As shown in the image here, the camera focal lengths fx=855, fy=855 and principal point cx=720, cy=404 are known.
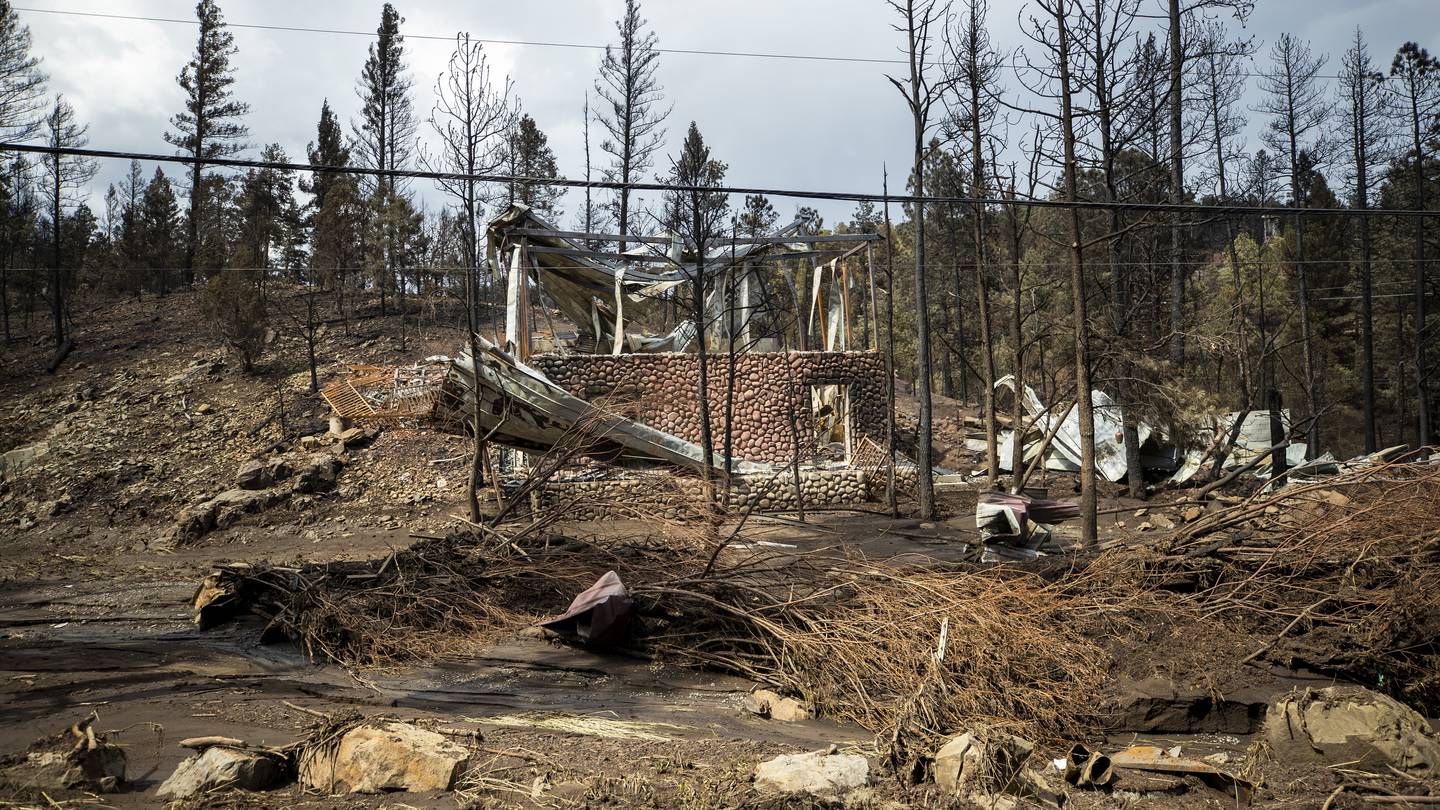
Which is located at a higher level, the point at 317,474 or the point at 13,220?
the point at 13,220

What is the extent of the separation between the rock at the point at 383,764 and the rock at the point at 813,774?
1.71m

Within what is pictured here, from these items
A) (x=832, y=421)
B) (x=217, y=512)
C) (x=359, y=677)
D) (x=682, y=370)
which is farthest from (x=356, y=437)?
(x=359, y=677)

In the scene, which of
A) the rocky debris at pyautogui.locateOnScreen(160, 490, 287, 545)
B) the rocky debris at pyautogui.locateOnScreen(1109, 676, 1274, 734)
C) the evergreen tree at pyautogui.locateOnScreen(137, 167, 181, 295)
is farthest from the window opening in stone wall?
the evergreen tree at pyautogui.locateOnScreen(137, 167, 181, 295)

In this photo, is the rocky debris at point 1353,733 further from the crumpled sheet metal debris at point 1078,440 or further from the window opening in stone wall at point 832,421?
the window opening in stone wall at point 832,421

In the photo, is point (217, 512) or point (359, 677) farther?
point (217, 512)

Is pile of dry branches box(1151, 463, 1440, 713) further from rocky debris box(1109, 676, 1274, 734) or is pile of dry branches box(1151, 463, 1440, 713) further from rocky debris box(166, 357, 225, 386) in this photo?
rocky debris box(166, 357, 225, 386)

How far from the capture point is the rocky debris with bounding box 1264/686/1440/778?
5316mm

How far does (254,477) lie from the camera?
2019 centimetres

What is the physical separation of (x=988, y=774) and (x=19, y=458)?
2667 centimetres

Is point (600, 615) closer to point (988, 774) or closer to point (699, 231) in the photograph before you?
point (988, 774)

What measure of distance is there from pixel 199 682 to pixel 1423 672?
9736 millimetres

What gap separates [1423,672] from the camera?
22.5 feet

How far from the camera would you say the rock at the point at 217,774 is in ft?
14.3

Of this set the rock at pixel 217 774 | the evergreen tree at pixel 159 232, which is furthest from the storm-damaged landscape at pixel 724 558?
the evergreen tree at pixel 159 232
